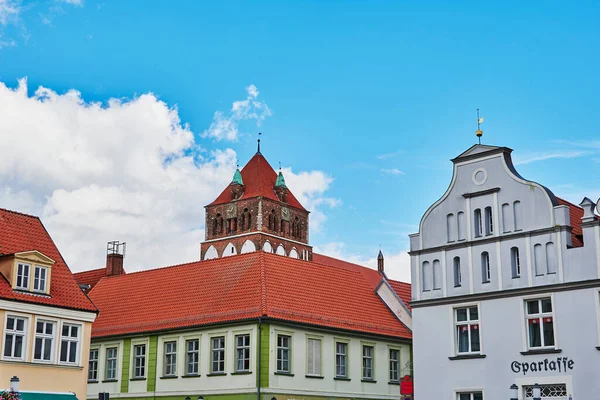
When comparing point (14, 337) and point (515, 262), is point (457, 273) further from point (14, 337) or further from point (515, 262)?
point (14, 337)

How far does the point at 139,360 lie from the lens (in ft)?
151

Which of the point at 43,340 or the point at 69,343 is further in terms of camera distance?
the point at 69,343

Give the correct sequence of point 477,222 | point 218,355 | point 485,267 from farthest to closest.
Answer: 1. point 218,355
2. point 477,222
3. point 485,267

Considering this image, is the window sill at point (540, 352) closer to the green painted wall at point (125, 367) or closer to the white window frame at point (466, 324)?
the white window frame at point (466, 324)

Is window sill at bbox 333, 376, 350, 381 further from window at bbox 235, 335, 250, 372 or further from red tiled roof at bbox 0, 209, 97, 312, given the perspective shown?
red tiled roof at bbox 0, 209, 97, 312

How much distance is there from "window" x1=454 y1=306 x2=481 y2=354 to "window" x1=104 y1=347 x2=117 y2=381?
64.9 feet

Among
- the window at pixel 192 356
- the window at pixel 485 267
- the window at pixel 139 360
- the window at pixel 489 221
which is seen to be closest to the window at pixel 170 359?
the window at pixel 192 356

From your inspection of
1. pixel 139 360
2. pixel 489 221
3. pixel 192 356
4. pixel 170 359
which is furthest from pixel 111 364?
pixel 489 221

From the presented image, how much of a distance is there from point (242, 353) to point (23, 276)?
10799 millimetres

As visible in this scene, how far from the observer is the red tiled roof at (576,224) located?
33531 mm

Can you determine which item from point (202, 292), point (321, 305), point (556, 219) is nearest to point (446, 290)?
point (556, 219)

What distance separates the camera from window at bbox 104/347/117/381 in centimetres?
4700

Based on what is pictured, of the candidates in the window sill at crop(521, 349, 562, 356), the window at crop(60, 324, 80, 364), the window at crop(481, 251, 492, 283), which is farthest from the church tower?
the window sill at crop(521, 349, 562, 356)

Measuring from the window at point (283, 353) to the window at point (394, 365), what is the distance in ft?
24.8
